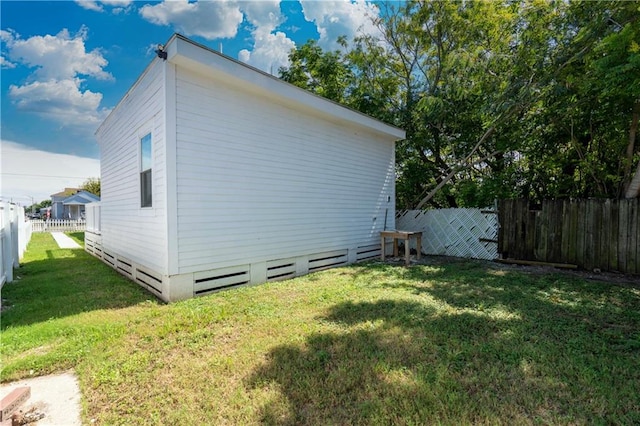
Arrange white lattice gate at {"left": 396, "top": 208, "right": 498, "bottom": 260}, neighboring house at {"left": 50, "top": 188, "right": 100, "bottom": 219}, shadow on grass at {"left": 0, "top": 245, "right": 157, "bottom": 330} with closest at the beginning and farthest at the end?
1. shadow on grass at {"left": 0, "top": 245, "right": 157, "bottom": 330}
2. white lattice gate at {"left": 396, "top": 208, "right": 498, "bottom": 260}
3. neighboring house at {"left": 50, "top": 188, "right": 100, "bottom": 219}

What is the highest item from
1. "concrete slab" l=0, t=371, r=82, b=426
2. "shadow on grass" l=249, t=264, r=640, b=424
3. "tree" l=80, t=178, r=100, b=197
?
"tree" l=80, t=178, r=100, b=197

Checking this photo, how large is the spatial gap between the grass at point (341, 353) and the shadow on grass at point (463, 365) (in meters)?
0.01

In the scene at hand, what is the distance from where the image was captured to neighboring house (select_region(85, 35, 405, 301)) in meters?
4.49

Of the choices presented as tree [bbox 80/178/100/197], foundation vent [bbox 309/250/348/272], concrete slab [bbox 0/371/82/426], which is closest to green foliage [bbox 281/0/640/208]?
foundation vent [bbox 309/250/348/272]

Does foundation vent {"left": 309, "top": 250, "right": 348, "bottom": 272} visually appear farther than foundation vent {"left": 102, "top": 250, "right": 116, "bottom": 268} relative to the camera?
No

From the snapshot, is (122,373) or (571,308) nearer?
(122,373)

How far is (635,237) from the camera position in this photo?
5.88 m

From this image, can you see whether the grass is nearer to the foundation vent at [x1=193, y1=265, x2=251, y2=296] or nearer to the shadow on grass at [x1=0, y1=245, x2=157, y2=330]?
the shadow on grass at [x1=0, y1=245, x2=157, y2=330]

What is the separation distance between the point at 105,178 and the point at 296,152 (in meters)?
5.26

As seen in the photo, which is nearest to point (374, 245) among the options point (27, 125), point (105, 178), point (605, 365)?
point (605, 365)

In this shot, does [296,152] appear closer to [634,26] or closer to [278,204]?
[278,204]

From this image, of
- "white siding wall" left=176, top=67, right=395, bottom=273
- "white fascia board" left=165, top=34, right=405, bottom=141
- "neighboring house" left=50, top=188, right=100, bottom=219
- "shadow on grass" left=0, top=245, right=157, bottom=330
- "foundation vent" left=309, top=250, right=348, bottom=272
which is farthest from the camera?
"neighboring house" left=50, top=188, right=100, bottom=219

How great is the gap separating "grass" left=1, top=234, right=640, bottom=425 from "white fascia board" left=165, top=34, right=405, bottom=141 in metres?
3.45

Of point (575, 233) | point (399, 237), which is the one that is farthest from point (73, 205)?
point (575, 233)
